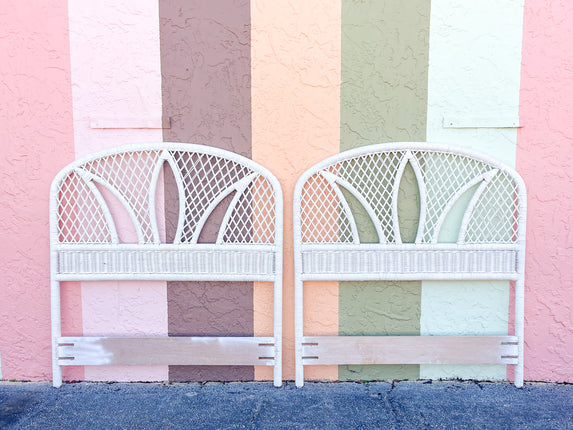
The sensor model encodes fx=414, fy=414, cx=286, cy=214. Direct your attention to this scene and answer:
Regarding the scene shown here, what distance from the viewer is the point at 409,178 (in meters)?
2.51

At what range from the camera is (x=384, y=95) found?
246 cm

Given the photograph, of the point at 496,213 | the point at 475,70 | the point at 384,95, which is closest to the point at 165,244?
the point at 384,95

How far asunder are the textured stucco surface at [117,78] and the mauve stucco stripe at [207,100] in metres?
0.08

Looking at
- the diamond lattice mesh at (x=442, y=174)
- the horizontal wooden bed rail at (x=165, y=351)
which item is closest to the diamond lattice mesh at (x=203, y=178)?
the horizontal wooden bed rail at (x=165, y=351)

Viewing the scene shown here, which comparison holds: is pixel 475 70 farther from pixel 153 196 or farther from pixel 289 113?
pixel 153 196

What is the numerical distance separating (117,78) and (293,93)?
1.05 m

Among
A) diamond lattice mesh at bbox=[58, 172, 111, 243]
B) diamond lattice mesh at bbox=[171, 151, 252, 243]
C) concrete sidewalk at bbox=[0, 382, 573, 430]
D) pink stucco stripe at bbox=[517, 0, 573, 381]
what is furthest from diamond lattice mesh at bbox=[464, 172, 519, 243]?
diamond lattice mesh at bbox=[58, 172, 111, 243]

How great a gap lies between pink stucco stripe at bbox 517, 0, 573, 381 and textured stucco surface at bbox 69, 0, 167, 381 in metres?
2.21

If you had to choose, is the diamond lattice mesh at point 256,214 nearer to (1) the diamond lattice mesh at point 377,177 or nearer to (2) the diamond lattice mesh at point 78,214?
(1) the diamond lattice mesh at point 377,177

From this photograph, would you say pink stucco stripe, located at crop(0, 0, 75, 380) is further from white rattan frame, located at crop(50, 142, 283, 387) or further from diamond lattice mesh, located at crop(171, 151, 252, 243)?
diamond lattice mesh, located at crop(171, 151, 252, 243)

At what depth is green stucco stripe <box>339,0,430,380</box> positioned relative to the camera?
243 centimetres

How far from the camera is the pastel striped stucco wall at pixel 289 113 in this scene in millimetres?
2434

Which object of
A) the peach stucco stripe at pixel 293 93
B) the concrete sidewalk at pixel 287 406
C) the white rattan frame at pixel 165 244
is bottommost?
the concrete sidewalk at pixel 287 406

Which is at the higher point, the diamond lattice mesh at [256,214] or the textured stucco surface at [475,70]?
the textured stucco surface at [475,70]
